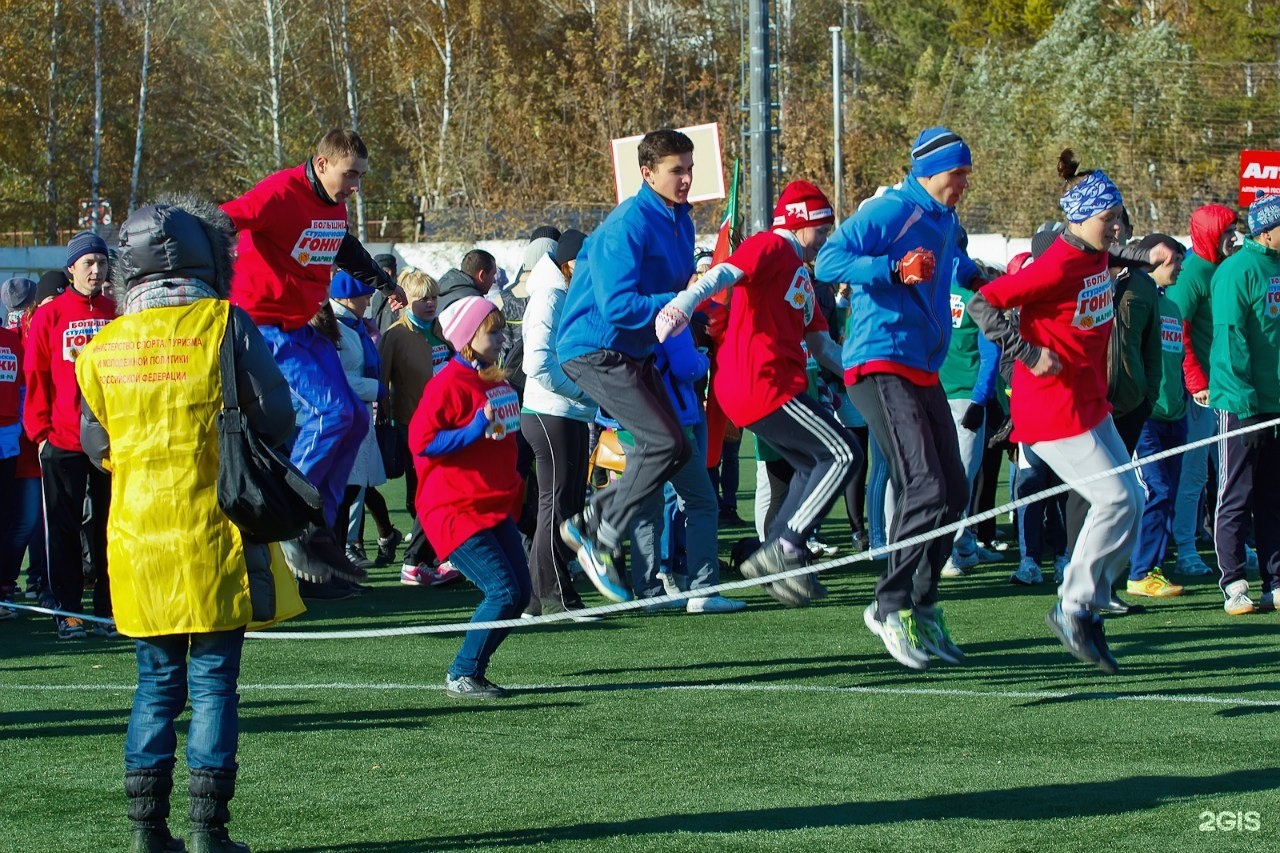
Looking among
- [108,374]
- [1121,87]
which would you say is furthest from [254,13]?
[108,374]

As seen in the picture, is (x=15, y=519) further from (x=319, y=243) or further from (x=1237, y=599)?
(x=1237, y=599)

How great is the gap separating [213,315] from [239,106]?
5678 cm

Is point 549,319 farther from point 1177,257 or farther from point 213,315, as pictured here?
point 213,315

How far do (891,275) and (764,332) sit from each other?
4.33 ft

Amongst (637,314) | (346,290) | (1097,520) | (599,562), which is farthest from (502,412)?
(346,290)

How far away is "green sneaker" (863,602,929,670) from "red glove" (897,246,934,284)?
1481 mm

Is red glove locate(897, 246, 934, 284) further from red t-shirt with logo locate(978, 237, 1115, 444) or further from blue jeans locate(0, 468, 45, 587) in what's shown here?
blue jeans locate(0, 468, 45, 587)

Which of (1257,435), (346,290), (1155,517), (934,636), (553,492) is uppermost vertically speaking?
(346,290)

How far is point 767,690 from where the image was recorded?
23.9 feet

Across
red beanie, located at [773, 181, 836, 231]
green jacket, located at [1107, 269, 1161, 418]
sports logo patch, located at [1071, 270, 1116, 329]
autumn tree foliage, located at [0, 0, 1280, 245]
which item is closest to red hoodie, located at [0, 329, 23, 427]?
red beanie, located at [773, 181, 836, 231]

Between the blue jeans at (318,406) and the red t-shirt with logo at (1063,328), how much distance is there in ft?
9.98

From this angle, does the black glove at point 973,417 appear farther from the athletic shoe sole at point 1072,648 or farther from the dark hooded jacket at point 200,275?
the dark hooded jacket at point 200,275

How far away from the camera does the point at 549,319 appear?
984 centimetres

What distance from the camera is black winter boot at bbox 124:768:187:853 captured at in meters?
4.86
